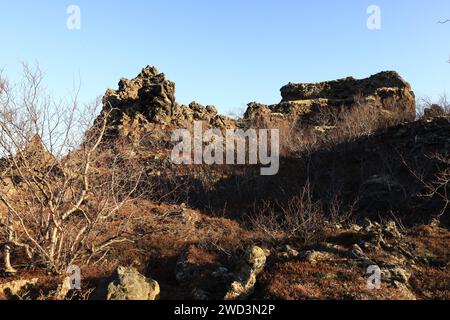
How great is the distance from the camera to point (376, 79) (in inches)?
1620

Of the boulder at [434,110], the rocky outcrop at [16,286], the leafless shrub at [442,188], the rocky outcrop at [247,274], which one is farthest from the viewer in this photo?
the boulder at [434,110]

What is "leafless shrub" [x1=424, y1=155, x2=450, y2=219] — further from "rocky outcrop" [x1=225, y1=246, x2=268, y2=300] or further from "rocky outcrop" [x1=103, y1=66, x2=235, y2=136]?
"rocky outcrop" [x1=103, y1=66, x2=235, y2=136]

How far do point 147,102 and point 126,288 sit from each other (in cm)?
2799

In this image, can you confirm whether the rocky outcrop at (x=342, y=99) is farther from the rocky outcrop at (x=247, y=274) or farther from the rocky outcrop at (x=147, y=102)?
the rocky outcrop at (x=247, y=274)

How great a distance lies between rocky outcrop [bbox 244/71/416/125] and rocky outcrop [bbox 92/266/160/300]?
28.8 m

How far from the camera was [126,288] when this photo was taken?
9758 millimetres

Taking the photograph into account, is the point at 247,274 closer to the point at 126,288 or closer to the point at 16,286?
the point at 126,288

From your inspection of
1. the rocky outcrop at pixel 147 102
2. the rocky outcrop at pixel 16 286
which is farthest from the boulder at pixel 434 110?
the rocky outcrop at pixel 16 286

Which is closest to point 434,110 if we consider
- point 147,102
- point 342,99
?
point 342,99

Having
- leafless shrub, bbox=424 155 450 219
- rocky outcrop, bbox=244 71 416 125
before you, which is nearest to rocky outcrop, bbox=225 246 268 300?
leafless shrub, bbox=424 155 450 219

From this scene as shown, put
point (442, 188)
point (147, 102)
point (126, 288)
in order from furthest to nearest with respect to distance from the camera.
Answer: point (147, 102), point (442, 188), point (126, 288)

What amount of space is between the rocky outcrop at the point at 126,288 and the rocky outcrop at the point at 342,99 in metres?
28.8

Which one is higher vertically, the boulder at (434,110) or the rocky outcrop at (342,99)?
the rocky outcrop at (342,99)

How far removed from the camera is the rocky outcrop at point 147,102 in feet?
116
